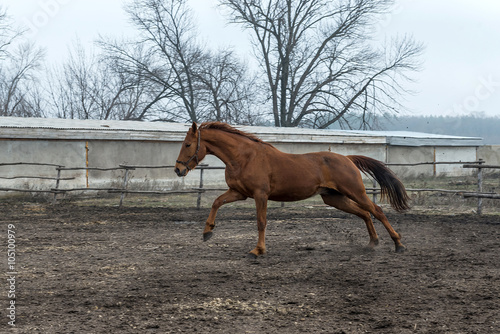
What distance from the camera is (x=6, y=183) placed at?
49.0ft

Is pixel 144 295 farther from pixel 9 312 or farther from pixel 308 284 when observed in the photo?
pixel 308 284

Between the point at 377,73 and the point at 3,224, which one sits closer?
the point at 3,224

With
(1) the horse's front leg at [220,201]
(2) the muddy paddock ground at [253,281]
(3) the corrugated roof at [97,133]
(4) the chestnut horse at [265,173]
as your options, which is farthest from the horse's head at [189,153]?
(3) the corrugated roof at [97,133]

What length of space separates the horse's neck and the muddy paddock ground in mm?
1249

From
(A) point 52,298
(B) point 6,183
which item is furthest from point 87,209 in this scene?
(A) point 52,298

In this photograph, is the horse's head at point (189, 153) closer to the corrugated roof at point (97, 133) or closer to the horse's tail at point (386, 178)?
the horse's tail at point (386, 178)

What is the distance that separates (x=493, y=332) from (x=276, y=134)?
16.0 metres

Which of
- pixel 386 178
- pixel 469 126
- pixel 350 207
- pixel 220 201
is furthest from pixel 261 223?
pixel 469 126

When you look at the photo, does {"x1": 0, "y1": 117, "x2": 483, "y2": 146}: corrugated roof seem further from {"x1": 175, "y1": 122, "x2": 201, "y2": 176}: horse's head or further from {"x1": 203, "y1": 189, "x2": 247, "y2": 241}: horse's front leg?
{"x1": 203, "y1": 189, "x2": 247, "y2": 241}: horse's front leg

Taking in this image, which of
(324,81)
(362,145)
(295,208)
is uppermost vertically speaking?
(324,81)

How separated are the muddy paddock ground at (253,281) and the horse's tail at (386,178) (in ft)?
2.07

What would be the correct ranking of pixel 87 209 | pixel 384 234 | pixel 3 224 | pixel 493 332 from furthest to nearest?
pixel 87 209, pixel 3 224, pixel 384 234, pixel 493 332

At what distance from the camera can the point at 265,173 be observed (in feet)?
21.1

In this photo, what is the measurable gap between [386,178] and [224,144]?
2.40m
